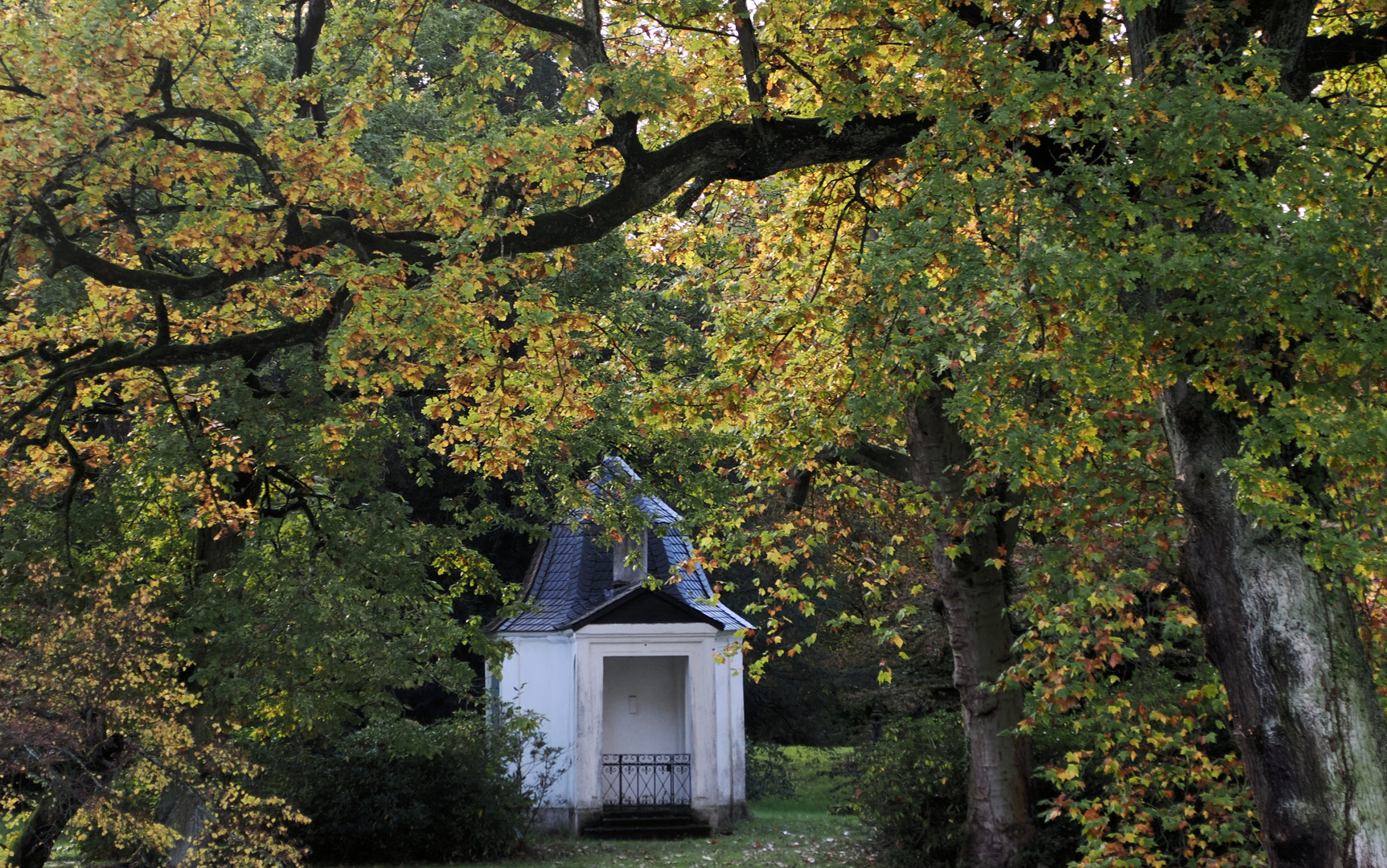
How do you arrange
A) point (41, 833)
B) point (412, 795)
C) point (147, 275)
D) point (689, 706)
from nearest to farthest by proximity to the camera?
point (147, 275) < point (41, 833) < point (412, 795) < point (689, 706)

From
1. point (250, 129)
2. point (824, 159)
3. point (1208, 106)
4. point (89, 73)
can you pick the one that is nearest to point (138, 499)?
point (250, 129)

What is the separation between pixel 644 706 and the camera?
22.2 metres

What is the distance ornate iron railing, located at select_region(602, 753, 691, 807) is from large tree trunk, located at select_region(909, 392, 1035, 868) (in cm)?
957

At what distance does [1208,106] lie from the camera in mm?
5086

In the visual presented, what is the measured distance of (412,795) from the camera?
16.7m

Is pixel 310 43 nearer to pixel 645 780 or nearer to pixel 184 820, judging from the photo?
pixel 184 820

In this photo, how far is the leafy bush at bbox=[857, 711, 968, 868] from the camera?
43.5 feet

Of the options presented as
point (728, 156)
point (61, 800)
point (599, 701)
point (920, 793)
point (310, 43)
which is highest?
point (310, 43)

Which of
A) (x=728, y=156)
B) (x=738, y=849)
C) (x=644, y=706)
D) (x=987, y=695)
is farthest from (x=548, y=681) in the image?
(x=728, y=156)

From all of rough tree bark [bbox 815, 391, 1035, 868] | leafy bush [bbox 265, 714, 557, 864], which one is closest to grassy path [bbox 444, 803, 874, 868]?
leafy bush [bbox 265, 714, 557, 864]

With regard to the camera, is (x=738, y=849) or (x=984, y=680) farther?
(x=738, y=849)

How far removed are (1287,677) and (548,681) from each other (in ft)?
55.0

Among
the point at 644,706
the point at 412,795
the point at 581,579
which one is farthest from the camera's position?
the point at 644,706

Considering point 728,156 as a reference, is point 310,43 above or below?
above
